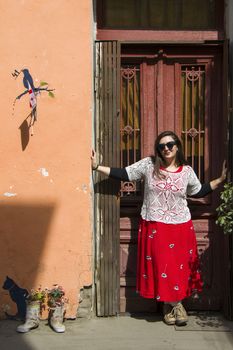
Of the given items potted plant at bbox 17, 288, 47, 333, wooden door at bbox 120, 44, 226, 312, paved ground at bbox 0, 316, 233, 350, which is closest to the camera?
paved ground at bbox 0, 316, 233, 350

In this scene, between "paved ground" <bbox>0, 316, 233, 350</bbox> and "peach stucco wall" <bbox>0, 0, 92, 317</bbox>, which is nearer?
"paved ground" <bbox>0, 316, 233, 350</bbox>

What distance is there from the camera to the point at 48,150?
15.7 ft

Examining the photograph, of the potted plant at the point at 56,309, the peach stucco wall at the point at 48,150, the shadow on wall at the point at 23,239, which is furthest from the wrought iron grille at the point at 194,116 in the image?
the potted plant at the point at 56,309

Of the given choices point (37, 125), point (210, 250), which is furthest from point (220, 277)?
point (37, 125)

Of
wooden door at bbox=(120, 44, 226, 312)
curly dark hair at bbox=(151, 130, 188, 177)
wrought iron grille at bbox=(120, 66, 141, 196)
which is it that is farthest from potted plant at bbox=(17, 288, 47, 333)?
curly dark hair at bbox=(151, 130, 188, 177)

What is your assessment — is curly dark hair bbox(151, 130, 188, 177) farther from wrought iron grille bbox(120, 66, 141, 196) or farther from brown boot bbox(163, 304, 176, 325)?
brown boot bbox(163, 304, 176, 325)

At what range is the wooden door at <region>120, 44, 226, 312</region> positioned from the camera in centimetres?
506

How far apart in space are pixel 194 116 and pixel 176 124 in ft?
0.60

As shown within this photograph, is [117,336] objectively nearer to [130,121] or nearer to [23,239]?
[23,239]

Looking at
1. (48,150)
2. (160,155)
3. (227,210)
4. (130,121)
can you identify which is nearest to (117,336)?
(227,210)

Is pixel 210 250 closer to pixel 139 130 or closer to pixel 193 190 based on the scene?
pixel 193 190

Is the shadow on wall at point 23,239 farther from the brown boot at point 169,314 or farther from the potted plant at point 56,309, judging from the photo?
the brown boot at point 169,314

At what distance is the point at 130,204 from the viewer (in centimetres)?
509

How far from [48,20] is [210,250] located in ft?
8.15
